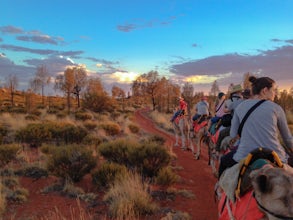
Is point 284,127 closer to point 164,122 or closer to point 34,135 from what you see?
point 34,135

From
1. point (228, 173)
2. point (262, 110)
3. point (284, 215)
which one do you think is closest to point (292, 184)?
point (284, 215)

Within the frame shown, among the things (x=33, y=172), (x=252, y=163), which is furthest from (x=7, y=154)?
(x=252, y=163)

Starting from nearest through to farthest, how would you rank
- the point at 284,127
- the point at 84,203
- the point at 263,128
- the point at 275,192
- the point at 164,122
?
the point at 275,192 → the point at 263,128 → the point at 284,127 → the point at 84,203 → the point at 164,122

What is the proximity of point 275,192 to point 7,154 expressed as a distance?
11719 millimetres

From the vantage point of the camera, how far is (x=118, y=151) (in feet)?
38.7

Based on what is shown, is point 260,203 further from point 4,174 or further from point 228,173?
point 4,174

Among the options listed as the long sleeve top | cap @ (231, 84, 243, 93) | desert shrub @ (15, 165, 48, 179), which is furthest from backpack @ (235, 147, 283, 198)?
desert shrub @ (15, 165, 48, 179)

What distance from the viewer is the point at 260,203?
269 centimetres

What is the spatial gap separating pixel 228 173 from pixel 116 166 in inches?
246

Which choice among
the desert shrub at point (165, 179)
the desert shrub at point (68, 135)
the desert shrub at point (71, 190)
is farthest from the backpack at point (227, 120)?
the desert shrub at point (68, 135)

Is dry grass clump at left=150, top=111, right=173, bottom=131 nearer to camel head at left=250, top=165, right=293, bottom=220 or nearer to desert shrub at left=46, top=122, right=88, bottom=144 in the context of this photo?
desert shrub at left=46, top=122, right=88, bottom=144

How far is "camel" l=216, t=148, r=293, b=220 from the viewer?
2.54 meters

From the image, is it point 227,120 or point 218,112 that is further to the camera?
point 218,112

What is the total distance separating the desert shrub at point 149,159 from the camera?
10500mm
